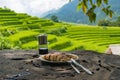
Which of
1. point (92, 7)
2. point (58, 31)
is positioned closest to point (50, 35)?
point (58, 31)

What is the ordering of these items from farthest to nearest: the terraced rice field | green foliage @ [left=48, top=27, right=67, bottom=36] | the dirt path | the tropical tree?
1. green foliage @ [left=48, top=27, right=67, bottom=36]
2. the terraced rice field
3. the dirt path
4. the tropical tree

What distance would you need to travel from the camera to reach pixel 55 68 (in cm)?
Result: 410

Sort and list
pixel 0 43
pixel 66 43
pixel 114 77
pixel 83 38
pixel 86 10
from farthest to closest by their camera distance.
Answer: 1. pixel 83 38
2. pixel 66 43
3. pixel 0 43
4. pixel 114 77
5. pixel 86 10

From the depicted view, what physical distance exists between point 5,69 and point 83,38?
92.4 feet

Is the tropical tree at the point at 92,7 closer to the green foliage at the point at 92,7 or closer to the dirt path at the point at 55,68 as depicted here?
the green foliage at the point at 92,7

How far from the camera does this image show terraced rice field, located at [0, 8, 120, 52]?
23062 mm

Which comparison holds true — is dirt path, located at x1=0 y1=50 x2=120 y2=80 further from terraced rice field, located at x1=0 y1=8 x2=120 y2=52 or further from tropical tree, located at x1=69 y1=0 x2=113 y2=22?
terraced rice field, located at x1=0 y1=8 x2=120 y2=52

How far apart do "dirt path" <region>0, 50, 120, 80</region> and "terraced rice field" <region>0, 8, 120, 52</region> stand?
12566mm

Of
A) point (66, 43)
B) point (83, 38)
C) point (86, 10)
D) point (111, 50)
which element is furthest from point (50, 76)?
point (83, 38)

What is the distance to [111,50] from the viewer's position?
1009 centimetres

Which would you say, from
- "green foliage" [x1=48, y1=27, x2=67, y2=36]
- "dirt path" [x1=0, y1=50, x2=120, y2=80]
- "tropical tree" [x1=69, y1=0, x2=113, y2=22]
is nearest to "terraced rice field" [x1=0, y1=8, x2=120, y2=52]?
"green foliage" [x1=48, y1=27, x2=67, y2=36]

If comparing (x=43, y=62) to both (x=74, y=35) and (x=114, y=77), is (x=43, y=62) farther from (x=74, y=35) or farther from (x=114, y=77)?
(x=74, y=35)

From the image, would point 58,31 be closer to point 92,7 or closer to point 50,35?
point 50,35

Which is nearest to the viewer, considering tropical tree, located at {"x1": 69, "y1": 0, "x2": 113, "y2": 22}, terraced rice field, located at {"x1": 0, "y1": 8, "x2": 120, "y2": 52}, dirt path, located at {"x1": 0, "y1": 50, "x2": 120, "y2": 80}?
tropical tree, located at {"x1": 69, "y1": 0, "x2": 113, "y2": 22}
